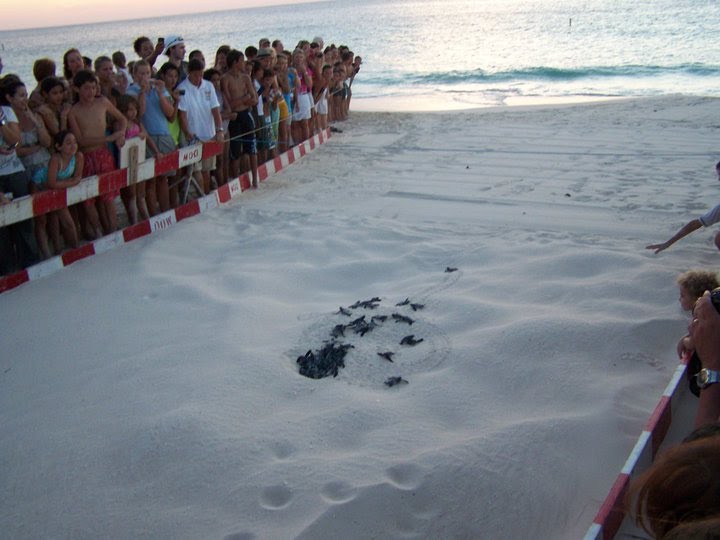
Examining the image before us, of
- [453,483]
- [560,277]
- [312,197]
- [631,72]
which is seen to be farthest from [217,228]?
[631,72]

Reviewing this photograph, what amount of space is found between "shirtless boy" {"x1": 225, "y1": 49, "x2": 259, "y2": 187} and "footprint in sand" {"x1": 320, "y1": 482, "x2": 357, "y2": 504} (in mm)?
6643

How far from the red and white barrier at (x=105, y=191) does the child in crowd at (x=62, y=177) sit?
0.11 m

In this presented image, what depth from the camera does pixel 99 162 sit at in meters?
7.23

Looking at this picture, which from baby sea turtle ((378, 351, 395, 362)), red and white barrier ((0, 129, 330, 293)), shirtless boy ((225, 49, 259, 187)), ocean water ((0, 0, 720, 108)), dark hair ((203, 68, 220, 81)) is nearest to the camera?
baby sea turtle ((378, 351, 395, 362))

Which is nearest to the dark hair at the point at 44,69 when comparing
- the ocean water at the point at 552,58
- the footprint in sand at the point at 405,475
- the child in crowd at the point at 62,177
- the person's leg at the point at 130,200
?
the child in crowd at the point at 62,177

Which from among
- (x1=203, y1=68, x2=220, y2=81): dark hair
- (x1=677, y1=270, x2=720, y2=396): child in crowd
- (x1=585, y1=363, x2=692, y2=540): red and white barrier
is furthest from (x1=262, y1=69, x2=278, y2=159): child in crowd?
(x1=585, y1=363, x2=692, y2=540): red and white barrier

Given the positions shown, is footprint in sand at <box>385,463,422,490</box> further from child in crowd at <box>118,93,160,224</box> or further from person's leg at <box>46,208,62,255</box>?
child in crowd at <box>118,93,160,224</box>

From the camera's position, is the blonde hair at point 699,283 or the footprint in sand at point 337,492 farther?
the blonde hair at point 699,283

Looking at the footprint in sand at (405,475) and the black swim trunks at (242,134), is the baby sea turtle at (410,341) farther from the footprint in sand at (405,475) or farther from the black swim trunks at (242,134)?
the black swim trunks at (242,134)

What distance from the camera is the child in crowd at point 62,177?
6637mm

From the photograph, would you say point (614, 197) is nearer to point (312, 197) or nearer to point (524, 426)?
point (312, 197)

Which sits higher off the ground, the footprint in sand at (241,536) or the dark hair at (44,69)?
the dark hair at (44,69)

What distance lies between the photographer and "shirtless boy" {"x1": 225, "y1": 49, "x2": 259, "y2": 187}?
9227mm

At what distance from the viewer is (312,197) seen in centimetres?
897
